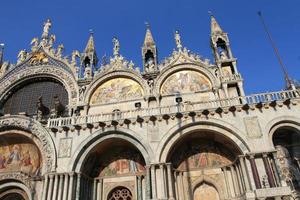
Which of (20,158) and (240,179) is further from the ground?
(20,158)

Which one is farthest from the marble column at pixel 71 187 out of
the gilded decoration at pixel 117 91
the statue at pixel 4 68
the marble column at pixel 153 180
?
the statue at pixel 4 68

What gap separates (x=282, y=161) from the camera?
44.6ft

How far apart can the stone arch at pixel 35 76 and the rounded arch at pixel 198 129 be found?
8.39 m

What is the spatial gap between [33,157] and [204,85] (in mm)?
10991

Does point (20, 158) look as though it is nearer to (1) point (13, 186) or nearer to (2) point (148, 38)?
(1) point (13, 186)

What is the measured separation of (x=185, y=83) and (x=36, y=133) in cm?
933

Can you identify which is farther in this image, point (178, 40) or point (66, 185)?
point (178, 40)

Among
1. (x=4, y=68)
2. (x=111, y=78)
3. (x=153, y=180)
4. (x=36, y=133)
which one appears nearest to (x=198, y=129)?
(x=153, y=180)

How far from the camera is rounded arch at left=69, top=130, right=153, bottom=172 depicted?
540 inches

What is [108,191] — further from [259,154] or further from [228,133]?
[259,154]

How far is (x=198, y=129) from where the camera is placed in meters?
13.9

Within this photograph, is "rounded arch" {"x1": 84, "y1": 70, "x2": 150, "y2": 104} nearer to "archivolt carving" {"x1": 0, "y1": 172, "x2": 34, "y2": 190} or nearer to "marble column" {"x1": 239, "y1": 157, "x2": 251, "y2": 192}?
"archivolt carving" {"x1": 0, "y1": 172, "x2": 34, "y2": 190}

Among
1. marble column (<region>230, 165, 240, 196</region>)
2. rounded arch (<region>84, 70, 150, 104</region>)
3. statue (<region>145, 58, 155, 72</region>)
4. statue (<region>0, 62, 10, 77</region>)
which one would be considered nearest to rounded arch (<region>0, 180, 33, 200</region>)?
rounded arch (<region>84, 70, 150, 104</region>)

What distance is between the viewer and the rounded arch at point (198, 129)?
13258 millimetres
